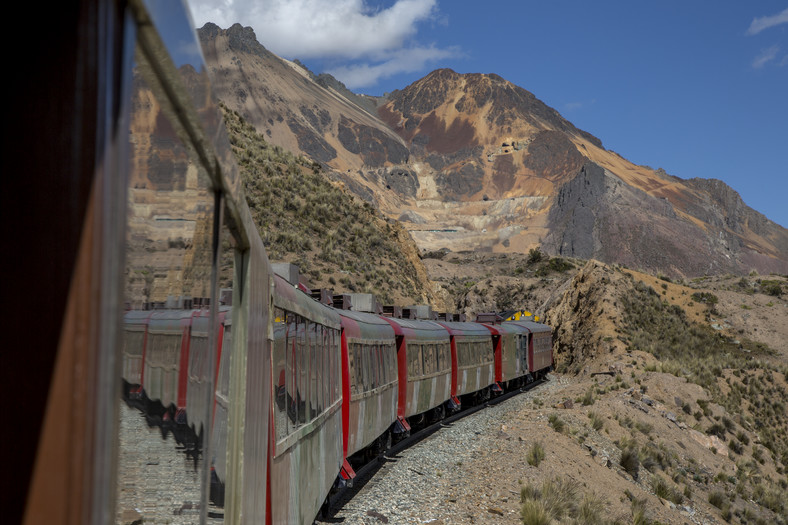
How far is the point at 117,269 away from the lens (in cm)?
122

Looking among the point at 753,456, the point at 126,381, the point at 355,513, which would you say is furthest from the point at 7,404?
the point at 753,456

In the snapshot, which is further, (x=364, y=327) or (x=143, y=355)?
(x=364, y=327)

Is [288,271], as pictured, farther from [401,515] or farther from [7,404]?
[7,404]

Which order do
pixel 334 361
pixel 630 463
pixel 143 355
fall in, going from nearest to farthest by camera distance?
pixel 143 355 < pixel 334 361 < pixel 630 463

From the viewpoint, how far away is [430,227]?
119812 millimetres

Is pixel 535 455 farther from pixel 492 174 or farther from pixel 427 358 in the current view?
pixel 492 174

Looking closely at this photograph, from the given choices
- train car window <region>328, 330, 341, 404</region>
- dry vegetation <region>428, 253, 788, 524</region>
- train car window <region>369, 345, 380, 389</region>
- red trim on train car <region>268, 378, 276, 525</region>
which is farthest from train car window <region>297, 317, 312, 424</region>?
dry vegetation <region>428, 253, 788, 524</region>

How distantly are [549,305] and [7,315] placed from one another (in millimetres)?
56002

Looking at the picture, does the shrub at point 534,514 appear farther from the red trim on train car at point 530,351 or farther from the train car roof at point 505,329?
the red trim on train car at point 530,351

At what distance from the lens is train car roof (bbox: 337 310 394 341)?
36.5 ft

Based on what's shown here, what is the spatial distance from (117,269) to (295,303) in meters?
5.04

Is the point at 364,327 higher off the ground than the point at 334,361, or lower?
higher

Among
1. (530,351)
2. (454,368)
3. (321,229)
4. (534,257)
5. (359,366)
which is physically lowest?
(454,368)

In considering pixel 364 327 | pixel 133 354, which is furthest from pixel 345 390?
pixel 133 354
